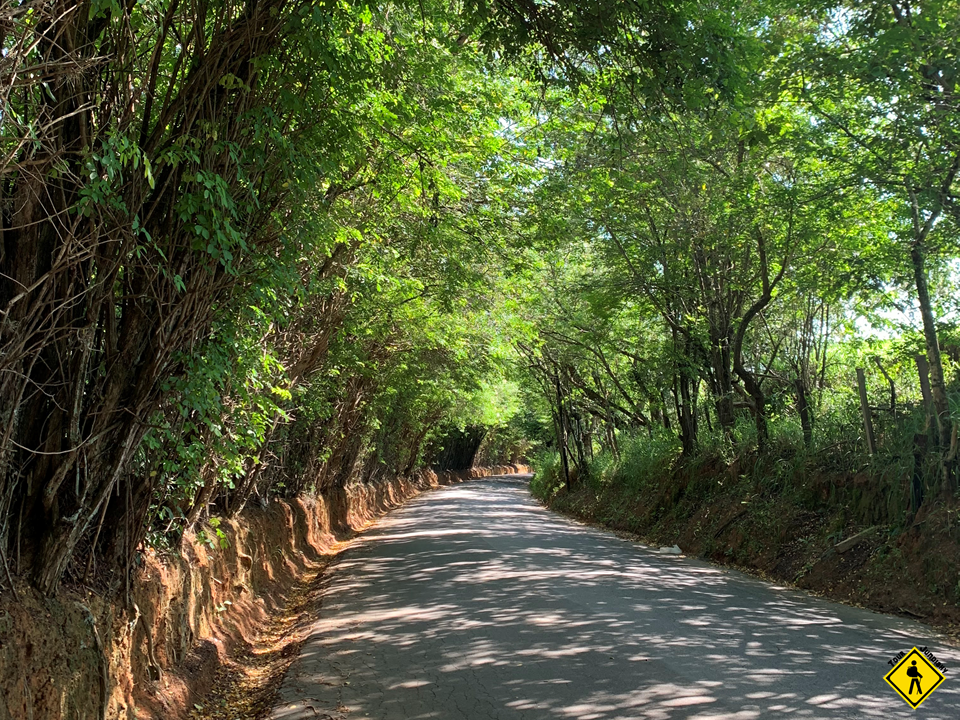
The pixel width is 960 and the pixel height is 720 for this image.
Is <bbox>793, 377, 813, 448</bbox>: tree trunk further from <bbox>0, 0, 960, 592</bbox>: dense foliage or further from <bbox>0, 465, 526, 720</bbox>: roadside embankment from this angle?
<bbox>0, 465, 526, 720</bbox>: roadside embankment

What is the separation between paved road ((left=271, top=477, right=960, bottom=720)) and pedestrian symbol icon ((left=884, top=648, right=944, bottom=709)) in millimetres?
1232

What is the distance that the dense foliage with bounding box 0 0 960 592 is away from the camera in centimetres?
391

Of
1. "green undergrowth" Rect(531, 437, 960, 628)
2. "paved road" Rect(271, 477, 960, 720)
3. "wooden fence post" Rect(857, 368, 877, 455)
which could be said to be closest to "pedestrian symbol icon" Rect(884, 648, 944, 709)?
"paved road" Rect(271, 477, 960, 720)

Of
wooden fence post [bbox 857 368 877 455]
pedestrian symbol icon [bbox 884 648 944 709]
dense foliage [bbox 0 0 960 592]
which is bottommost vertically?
pedestrian symbol icon [bbox 884 648 944 709]

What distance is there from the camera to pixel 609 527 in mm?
18656

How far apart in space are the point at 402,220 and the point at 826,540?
756 centimetres

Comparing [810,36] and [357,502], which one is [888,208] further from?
[357,502]

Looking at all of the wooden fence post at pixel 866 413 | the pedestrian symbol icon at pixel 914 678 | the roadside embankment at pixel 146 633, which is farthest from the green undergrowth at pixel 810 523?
the roadside embankment at pixel 146 633

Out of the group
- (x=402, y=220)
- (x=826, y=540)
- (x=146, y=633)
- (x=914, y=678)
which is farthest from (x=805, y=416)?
(x=146, y=633)

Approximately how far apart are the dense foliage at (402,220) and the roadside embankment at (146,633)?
11.7 inches

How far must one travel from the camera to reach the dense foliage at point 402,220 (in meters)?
3.91

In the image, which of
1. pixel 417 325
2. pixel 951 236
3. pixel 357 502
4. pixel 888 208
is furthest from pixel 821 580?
pixel 357 502

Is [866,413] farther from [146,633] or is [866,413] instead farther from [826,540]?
[146,633]

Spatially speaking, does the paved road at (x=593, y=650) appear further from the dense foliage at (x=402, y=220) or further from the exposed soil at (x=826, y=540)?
the dense foliage at (x=402, y=220)
